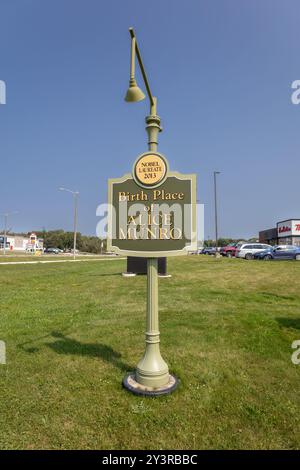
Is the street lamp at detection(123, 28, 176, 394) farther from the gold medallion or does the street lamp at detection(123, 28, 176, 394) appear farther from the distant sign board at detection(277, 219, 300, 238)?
the distant sign board at detection(277, 219, 300, 238)

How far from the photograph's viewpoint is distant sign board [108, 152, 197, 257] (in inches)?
173

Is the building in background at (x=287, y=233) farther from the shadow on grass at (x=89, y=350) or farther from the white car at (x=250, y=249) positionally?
the shadow on grass at (x=89, y=350)

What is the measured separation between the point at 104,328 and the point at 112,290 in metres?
5.13

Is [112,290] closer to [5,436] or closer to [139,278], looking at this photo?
[139,278]

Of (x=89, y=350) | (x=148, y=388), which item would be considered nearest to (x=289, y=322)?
(x=148, y=388)

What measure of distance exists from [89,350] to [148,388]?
182 centimetres

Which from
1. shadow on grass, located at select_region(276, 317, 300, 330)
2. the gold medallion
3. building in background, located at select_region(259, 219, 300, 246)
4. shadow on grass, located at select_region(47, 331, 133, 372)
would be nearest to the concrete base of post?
shadow on grass, located at select_region(47, 331, 133, 372)

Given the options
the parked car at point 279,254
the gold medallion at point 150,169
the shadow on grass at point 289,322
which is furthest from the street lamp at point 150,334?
the parked car at point 279,254

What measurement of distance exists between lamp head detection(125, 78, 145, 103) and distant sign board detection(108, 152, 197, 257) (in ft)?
2.49

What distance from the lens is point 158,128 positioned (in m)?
4.60

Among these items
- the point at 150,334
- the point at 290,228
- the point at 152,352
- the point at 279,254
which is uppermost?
the point at 290,228

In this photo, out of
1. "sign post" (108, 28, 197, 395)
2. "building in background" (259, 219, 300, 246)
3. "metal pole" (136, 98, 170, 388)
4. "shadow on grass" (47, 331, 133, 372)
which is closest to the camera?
"metal pole" (136, 98, 170, 388)

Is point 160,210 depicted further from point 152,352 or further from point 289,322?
point 289,322

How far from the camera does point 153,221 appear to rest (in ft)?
14.5
